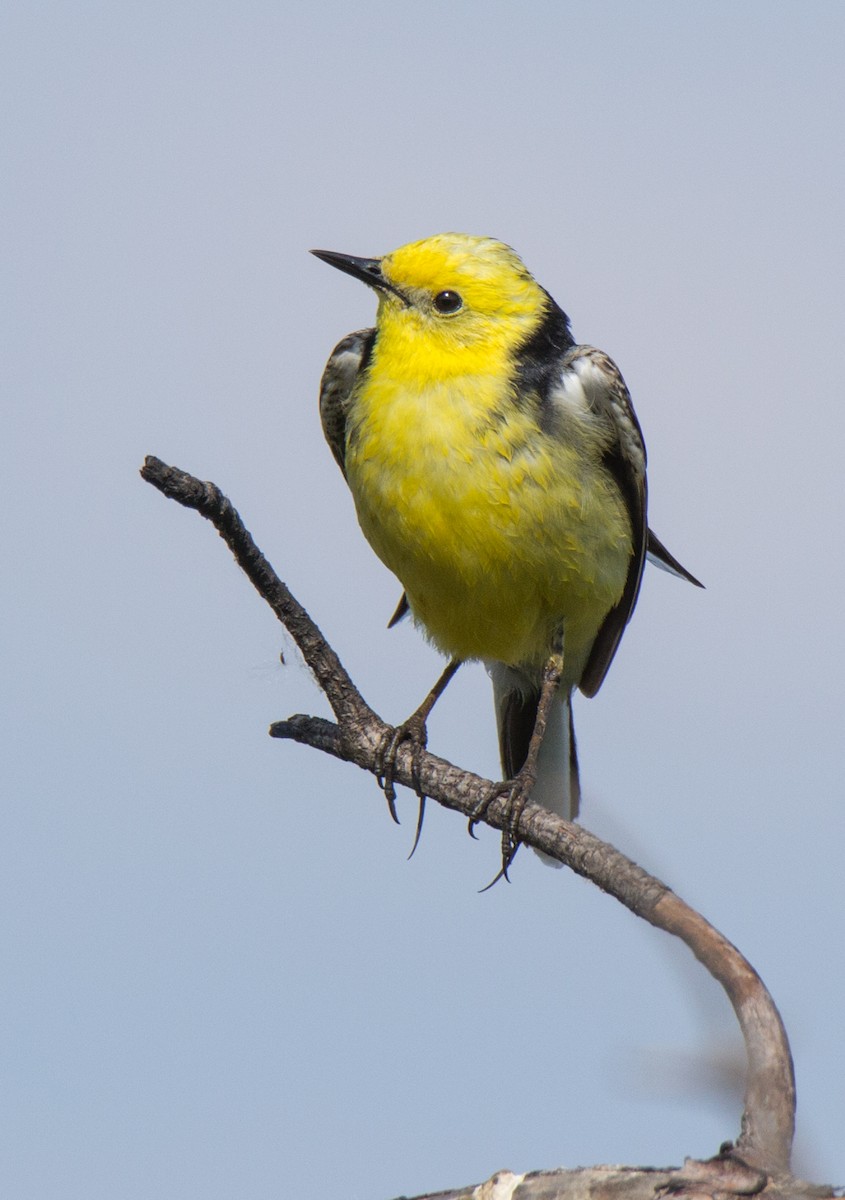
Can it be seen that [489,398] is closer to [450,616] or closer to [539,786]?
[450,616]

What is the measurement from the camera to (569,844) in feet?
17.1

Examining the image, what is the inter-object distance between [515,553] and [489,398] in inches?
26.8

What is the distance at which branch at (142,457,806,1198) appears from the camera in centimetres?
339

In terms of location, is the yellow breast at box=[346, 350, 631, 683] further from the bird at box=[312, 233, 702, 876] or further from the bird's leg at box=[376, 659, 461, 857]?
the bird's leg at box=[376, 659, 461, 857]

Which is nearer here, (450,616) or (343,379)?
(450,616)

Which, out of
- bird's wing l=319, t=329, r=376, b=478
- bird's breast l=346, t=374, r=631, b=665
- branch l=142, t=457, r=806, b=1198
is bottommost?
branch l=142, t=457, r=806, b=1198

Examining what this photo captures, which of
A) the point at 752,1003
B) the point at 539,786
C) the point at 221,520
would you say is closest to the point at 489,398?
the point at 221,520

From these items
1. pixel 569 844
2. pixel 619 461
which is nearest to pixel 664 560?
pixel 619 461

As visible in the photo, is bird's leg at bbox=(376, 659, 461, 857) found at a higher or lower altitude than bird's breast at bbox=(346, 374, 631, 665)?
lower

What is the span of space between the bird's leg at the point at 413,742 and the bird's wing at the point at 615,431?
86 centimetres

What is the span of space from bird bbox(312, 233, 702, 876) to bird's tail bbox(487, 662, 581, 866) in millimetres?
536

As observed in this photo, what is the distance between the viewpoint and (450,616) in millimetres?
7031

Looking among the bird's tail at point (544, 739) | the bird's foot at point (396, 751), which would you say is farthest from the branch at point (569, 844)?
the bird's tail at point (544, 739)

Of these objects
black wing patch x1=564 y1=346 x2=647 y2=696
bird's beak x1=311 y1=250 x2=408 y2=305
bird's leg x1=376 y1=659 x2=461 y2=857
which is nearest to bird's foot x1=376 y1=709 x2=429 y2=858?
bird's leg x1=376 y1=659 x2=461 y2=857
